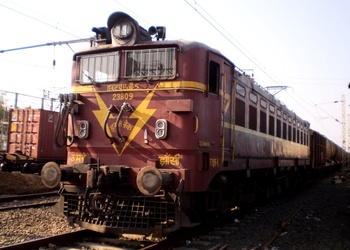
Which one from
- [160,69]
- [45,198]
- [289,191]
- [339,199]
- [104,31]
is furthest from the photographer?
[289,191]

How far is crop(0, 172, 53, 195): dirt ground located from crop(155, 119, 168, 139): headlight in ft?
35.9

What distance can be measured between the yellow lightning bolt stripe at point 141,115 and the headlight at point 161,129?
0.89ft

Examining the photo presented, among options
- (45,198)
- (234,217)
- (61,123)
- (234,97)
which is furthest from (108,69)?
(45,198)

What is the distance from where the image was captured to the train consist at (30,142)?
19.3 m

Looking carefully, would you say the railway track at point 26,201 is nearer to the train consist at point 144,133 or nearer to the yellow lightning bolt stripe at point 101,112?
the train consist at point 144,133

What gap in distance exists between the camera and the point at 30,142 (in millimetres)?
19594

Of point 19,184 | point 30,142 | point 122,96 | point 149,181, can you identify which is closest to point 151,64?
point 122,96

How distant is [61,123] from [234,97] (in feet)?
12.9

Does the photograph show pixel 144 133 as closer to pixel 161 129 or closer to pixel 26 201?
pixel 161 129

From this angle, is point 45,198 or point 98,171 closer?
point 98,171

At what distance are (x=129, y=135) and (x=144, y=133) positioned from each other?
1.09ft

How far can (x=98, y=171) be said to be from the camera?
6.65 m

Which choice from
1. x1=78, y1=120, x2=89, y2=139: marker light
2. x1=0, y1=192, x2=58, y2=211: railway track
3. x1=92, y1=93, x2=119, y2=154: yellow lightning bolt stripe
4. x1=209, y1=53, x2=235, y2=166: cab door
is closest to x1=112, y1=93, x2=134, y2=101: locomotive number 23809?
x1=92, y1=93, x2=119, y2=154: yellow lightning bolt stripe

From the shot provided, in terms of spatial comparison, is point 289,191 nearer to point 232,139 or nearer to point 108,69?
point 232,139
